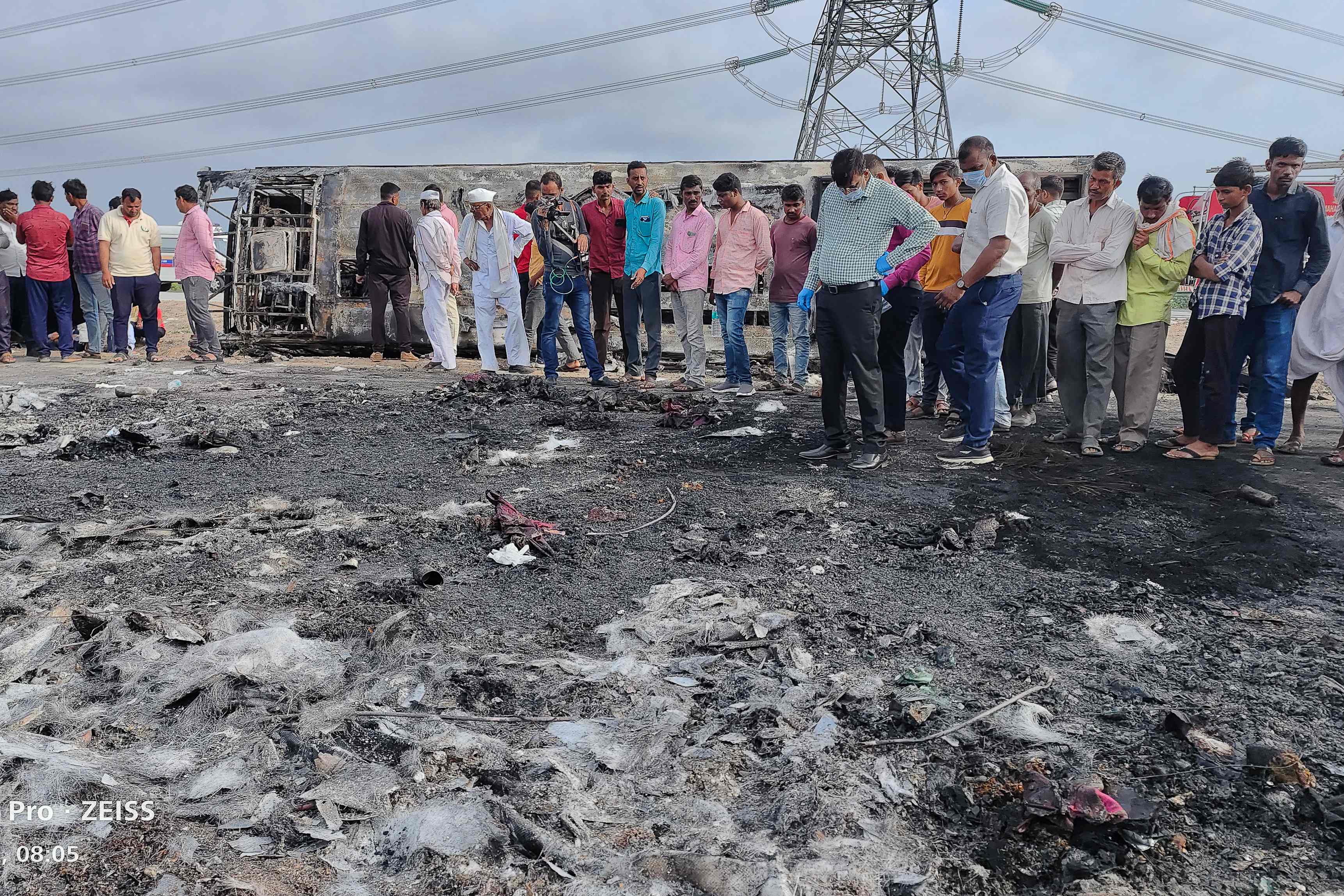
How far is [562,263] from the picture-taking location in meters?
8.27

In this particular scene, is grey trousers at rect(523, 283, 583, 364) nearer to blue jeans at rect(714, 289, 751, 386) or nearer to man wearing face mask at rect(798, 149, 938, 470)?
blue jeans at rect(714, 289, 751, 386)

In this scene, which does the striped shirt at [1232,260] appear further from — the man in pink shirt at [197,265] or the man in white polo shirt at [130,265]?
the man in white polo shirt at [130,265]

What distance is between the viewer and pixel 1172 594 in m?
3.30

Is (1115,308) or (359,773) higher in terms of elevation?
(1115,308)

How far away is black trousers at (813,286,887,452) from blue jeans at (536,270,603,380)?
3673 mm

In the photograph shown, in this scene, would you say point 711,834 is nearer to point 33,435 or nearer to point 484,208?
point 33,435

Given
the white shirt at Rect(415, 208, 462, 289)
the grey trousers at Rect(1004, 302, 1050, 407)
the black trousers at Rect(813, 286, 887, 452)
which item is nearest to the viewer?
the black trousers at Rect(813, 286, 887, 452)

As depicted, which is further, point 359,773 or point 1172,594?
point 1172,594

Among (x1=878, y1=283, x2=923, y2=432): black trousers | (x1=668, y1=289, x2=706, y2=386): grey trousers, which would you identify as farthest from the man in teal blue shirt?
(x1=878, y1=283, x2=923, y2=432): black trousers

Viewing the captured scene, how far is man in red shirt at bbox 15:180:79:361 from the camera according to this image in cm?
985

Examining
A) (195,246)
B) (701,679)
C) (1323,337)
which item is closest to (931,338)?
(1323,337)

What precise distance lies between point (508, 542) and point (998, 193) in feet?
11.5

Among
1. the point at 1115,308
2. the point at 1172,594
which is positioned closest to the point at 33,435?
the point at 1172,594

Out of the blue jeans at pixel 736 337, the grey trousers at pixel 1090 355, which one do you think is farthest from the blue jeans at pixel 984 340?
Result: the blue jeans at pixel 736 337
